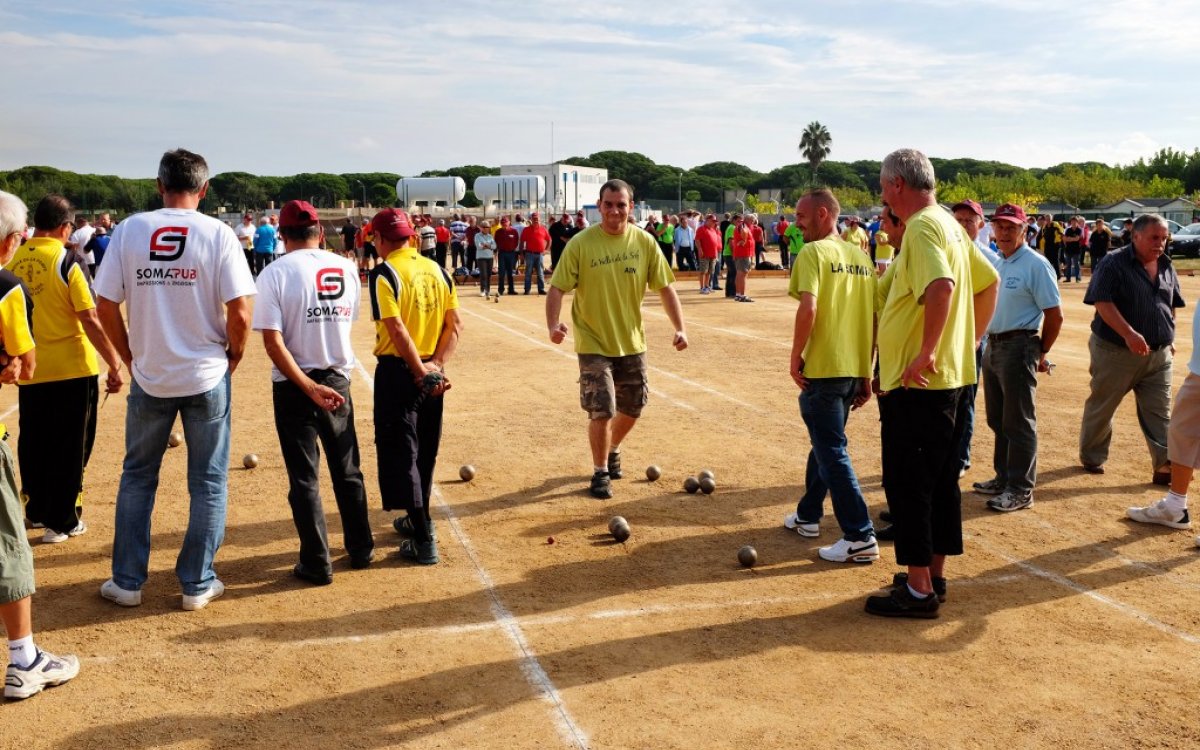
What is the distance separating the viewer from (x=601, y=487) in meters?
7.50

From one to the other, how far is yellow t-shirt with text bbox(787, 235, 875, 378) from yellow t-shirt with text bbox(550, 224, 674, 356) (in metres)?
1.58

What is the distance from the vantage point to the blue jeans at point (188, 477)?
16.9 ft

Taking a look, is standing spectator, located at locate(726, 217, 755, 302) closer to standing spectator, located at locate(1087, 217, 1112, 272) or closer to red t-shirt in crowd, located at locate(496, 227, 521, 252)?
red t-shirt in crowd, located at locate(496, 227, 521, 252)

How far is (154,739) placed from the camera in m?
3.93

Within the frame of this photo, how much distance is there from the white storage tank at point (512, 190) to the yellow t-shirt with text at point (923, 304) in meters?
55.6

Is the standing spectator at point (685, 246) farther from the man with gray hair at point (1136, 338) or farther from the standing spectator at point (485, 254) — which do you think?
the man with gray hair at point (1136, 338)

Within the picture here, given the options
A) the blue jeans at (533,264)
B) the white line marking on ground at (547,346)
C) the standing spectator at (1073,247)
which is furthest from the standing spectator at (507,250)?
the standing spectator at (1073,247)

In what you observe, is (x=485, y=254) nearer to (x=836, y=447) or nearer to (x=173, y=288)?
(x=836, y=447)

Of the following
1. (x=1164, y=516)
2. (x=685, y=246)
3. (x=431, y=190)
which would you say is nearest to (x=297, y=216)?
(x=1164, y=516)

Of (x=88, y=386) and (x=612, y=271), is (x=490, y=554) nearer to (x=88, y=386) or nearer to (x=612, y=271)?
(x=612, y=271)

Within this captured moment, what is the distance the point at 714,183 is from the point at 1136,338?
152m

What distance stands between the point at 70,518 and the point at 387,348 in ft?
7.90

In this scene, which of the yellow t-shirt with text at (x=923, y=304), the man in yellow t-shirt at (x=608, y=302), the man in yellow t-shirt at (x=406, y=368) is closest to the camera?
the yellow t-shirt with text at (x=923, y=304)

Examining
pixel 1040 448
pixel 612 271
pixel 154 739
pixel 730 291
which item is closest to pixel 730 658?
pixel 154 739
